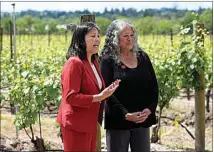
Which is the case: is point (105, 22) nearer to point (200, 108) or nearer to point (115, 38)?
point (200, 108)

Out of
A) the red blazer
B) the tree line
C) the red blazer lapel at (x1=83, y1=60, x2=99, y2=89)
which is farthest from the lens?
the tree line

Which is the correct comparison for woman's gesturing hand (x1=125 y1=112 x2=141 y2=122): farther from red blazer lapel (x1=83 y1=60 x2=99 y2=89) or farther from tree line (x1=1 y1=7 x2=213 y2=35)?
tree line (x1=1 y1=7 x2=213 y2=35)

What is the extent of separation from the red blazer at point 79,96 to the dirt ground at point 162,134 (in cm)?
243

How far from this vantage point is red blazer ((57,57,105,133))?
2736 mm

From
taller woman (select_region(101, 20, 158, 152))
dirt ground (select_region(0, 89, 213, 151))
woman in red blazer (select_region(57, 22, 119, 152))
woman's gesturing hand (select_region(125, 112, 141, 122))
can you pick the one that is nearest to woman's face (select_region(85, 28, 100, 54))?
woman in red blazer (select_region(57, 22, 119, 152))

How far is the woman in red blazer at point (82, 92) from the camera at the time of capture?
2.75 m

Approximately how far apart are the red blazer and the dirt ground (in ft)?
7.96

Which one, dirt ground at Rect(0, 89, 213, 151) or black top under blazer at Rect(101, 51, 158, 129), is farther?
dirt ground at Rect(0, 89, 213, 151)

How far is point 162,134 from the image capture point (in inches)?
277

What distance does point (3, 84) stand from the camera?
7.42 metres

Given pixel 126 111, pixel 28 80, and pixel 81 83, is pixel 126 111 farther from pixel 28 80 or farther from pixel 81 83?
pixel 28 80

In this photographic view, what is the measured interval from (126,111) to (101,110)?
0.19m

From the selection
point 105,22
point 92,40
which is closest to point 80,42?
point 92,40

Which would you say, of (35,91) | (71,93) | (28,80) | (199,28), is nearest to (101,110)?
(71,93)
